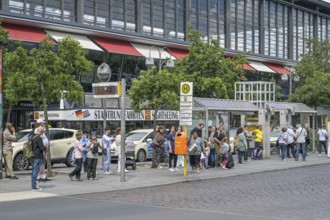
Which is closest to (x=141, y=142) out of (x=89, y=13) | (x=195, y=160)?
(x=195, y=160)

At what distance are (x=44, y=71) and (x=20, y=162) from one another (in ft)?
15.8

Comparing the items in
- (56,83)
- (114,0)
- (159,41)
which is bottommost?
(56,83)

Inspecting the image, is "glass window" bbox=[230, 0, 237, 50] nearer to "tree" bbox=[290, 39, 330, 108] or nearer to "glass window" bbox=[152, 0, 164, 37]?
"tree" bbox=[290, 39, 330, 108]

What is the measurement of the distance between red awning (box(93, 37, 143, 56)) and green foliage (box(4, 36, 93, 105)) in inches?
783

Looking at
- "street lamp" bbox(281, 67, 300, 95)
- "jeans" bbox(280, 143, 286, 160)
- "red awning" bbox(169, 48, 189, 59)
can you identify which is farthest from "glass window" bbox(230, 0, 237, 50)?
"jeans" bbox(280, 143, 286, 160)

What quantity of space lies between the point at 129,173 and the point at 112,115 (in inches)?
617

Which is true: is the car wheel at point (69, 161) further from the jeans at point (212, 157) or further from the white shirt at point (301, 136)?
the white shirt at point (301, 136)

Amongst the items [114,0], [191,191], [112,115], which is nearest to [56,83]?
[191,191]

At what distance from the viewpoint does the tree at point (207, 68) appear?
1356 inches

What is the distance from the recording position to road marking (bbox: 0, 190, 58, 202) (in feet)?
44.2

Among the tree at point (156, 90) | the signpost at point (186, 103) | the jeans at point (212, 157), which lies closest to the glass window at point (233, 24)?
the tree at point (156, 90)

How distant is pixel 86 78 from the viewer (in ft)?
131

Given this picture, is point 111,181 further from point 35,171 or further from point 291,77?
point 291,77

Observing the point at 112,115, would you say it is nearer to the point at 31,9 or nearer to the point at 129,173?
the point at 31,9
